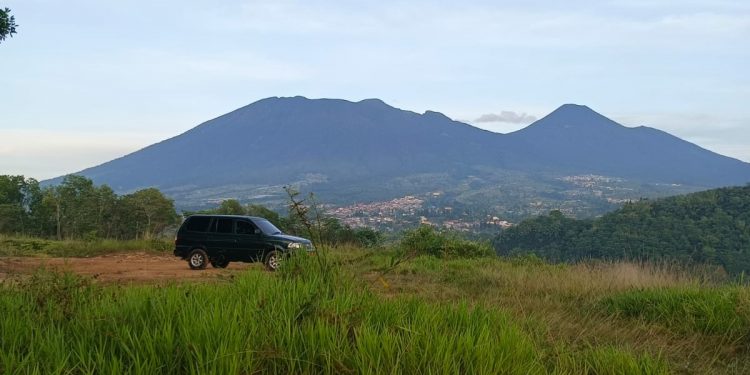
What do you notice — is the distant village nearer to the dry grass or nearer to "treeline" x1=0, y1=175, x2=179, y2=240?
the dry grass

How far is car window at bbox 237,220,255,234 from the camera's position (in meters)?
16.6

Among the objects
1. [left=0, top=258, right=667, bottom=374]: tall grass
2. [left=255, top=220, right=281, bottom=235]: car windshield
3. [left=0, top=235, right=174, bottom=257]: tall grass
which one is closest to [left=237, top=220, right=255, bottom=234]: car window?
[left=255, top=220, right=281, bottom=235]: car windshield

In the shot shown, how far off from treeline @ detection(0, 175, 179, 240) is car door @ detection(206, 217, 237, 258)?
23.2 meters

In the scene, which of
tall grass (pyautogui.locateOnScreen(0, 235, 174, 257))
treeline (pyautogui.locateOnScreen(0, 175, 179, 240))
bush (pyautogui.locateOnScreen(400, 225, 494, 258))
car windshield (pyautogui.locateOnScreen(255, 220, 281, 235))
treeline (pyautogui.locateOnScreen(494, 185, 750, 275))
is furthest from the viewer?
treeline (pyautogui.locateOnScreen(0, 175, 179, 240))

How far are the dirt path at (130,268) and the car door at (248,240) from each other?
1.53 feet

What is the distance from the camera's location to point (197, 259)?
1686 centimetres

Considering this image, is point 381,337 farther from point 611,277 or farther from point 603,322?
point 611,277

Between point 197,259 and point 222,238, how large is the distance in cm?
99

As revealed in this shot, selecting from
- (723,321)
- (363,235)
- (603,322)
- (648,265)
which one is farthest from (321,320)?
(363,235)

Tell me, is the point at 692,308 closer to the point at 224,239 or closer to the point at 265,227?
the point at 265,227

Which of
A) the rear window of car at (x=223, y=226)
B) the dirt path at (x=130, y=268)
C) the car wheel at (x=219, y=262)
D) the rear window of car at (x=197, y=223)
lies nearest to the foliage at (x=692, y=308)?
the dirt path at (x=130, y=268)

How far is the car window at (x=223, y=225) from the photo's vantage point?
1688cm

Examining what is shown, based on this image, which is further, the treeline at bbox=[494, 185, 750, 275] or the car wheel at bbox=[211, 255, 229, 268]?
the treeline at bbox=[494, 185, 750, 275]

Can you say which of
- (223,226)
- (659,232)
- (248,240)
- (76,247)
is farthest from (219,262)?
(659,232)
